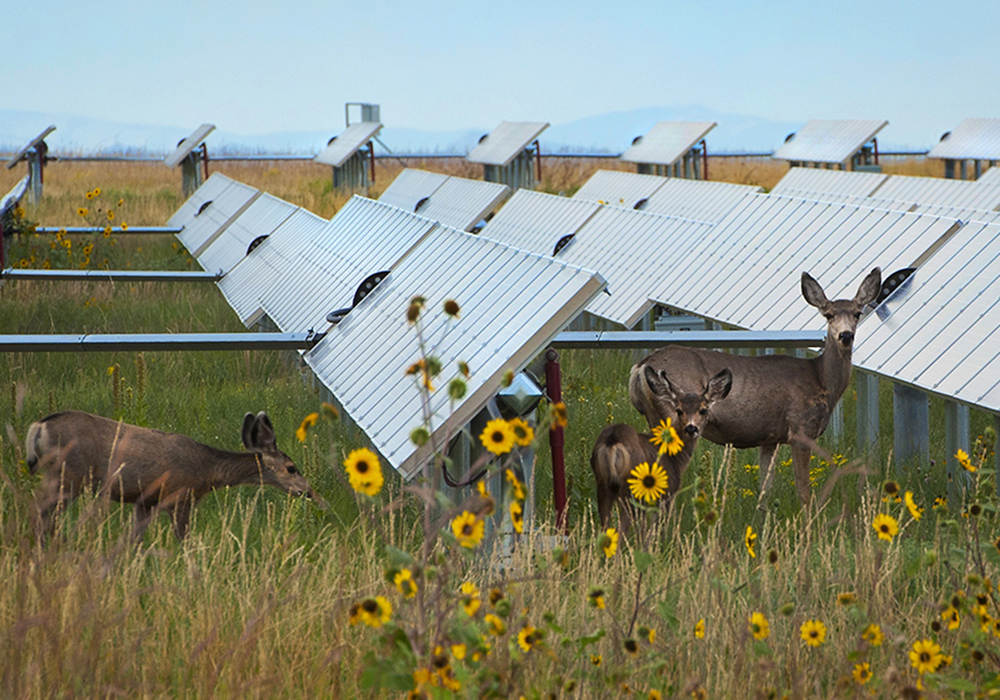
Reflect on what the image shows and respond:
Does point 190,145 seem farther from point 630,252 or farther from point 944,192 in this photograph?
point 630,252

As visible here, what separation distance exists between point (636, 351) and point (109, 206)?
20.0 metres

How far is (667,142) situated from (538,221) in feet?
38.1

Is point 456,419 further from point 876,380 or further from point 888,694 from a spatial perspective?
point 876,380

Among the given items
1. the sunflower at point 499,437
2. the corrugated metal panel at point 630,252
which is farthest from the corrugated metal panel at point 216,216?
the sunflower at point 499,437

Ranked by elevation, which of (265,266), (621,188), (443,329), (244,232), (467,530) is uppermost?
(621,188)

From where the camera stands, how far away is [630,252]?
1077 cm

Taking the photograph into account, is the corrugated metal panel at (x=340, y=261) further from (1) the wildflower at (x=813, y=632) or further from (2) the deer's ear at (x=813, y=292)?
(1) the wildflower at (x=813, y=632)

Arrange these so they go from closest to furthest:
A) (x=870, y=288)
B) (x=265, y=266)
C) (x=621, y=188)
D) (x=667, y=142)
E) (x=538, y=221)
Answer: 1. (x=870, y=288)
2. (x=265, y=266)
3. (x=538, y=221)
4. (x=621, y=188)
5. (x=667, y=142)

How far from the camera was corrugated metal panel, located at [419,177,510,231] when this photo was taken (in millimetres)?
15505

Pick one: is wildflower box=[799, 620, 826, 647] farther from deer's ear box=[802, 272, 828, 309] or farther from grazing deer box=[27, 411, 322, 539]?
deer's ear box=[802, 272, 828, 309]

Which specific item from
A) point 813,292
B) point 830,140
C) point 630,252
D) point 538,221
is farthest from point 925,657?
point 830,140

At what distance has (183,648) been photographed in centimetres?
366

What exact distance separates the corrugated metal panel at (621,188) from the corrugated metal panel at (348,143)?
612 centimetres

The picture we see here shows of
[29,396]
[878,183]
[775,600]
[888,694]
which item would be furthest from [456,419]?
[878,183]
